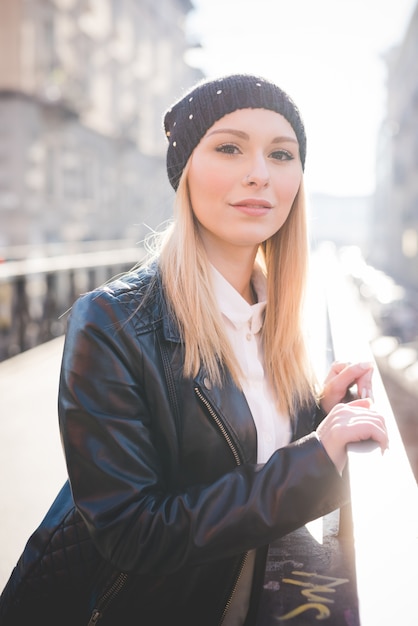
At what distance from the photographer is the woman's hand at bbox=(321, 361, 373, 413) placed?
6.16 feet

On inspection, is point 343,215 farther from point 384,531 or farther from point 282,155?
point 384,531

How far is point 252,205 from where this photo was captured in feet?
5.57

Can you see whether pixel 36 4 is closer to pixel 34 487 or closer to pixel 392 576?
pixel 34 487

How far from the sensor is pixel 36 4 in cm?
2034

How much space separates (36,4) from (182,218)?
21546 millimetres

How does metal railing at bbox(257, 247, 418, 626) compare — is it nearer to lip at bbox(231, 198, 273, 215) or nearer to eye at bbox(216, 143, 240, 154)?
lip at bbox(231, 198, 273, 215)

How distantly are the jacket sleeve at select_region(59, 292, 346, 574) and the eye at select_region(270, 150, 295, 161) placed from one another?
0.73 metres

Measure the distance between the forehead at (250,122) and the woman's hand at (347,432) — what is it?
2.55ft

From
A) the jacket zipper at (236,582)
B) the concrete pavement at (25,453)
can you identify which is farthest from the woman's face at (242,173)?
the concrete pavement at (25,453)

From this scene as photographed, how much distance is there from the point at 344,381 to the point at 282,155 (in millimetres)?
681

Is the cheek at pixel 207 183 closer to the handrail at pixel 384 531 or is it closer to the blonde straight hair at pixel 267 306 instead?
the blonde straight hair at pixel 267 306

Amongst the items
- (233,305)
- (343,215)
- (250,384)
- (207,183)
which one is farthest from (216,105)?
(343,215)

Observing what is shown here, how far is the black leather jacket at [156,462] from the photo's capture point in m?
1.33

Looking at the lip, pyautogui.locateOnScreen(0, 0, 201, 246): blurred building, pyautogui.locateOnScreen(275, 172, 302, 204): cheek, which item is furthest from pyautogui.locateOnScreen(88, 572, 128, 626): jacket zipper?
pyautogui.locateOnScreen(0, 0, 201, 246): blurred building
